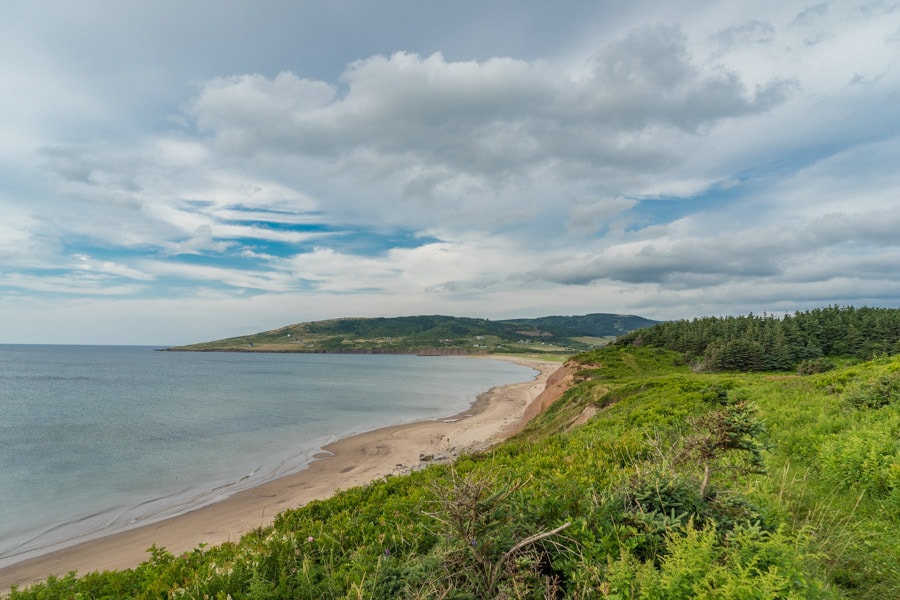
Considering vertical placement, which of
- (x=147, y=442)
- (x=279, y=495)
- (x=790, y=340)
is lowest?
(x=279, y=495)

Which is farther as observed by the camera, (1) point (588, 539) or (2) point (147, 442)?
(2) point (147, 442)

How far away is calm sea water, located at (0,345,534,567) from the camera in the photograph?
2481cm

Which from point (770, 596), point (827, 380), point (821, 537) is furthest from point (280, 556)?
point (827, 380)

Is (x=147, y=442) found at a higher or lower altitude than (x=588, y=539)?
lower

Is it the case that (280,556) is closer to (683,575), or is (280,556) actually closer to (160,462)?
(683,575)

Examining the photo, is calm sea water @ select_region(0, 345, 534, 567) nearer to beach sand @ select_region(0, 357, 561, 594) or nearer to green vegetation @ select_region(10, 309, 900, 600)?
beach sand @ select_region(0, 357, 561, 594)

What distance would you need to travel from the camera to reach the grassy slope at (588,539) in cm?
397

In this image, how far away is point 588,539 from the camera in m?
4.87

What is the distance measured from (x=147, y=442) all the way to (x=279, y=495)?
Answer: 21.9m

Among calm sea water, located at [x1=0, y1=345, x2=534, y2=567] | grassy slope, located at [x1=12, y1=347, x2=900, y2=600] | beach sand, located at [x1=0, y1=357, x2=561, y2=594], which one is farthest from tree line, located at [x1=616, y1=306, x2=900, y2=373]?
grassy slope, located at [x1=12, y1=347, x2=900, y2=600]

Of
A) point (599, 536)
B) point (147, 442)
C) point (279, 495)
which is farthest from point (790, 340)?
point (147, 442)

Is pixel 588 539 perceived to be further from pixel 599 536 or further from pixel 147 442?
pixel 147 442

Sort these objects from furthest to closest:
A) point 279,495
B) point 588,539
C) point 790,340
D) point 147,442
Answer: point 790,340, point 147,442, point 279,495, point 588,539

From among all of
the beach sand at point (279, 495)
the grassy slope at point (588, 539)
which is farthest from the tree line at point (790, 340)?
the grassy slope at point (588, 539)
